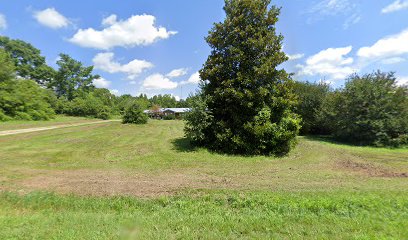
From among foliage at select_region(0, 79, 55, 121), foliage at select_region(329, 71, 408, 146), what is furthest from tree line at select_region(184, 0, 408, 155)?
foliage at select_region(0, 79, 55, 121)

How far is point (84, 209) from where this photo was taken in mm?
4895

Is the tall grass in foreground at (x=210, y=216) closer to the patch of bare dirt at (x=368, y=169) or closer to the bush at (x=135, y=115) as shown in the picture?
the patch of bare dirt at (x=368, y=169)

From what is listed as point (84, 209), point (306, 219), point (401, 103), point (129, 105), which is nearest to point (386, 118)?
point (401, 103)

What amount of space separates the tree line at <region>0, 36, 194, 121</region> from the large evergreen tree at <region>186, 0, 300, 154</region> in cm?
233

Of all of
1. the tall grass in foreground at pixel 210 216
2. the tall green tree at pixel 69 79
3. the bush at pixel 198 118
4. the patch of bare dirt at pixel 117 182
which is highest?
the tall green tree at pixel 69 79

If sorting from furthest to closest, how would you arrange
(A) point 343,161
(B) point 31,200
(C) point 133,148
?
(C) point 133,148 < (A) point 343,161 < (B) point 31,200

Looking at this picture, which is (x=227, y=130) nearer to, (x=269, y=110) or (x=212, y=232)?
(x=269, y=110)

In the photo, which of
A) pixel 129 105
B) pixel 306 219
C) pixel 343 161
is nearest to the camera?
pixel 306 219

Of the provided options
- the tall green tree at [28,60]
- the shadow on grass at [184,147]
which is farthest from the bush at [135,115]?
the tall green tree at [28,60]

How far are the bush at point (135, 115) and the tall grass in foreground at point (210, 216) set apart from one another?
26005 millimetres

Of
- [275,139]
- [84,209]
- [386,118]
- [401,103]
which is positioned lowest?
[84,209]

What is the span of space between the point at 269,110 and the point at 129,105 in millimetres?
23243

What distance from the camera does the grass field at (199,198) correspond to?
3.73 m

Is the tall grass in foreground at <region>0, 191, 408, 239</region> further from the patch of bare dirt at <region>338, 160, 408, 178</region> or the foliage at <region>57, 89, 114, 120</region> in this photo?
the foliage at <region>57, 89, 114, 120</region>
